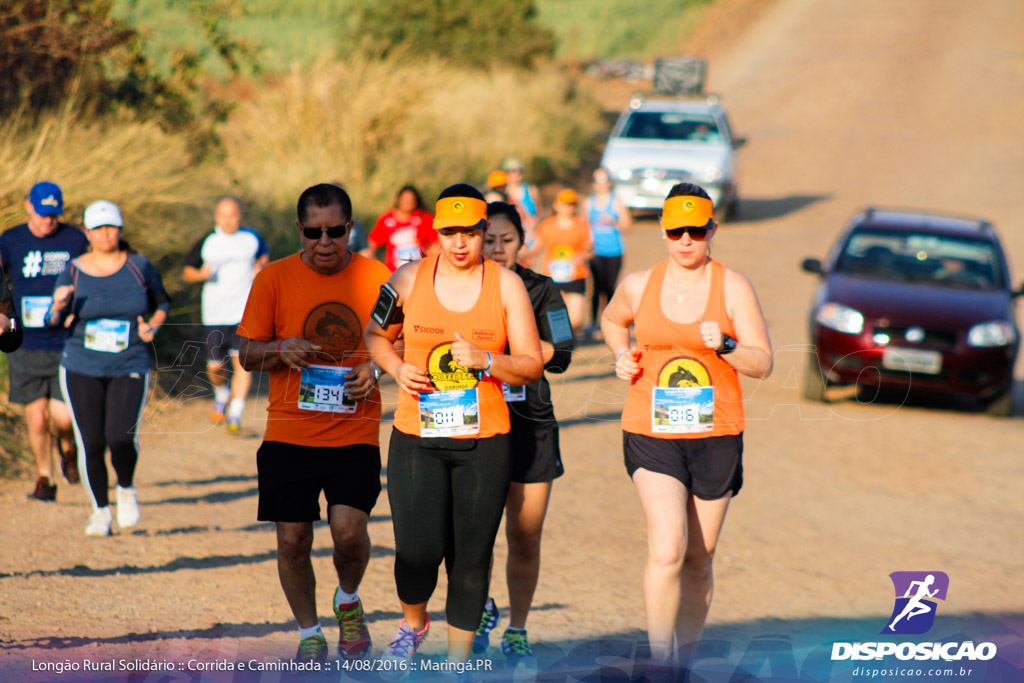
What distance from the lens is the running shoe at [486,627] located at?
504 centimetres

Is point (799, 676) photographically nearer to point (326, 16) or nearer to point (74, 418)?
point (74, 418)

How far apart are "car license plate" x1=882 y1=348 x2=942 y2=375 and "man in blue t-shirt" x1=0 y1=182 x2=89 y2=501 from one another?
765 cm

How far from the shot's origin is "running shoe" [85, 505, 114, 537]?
6660mm

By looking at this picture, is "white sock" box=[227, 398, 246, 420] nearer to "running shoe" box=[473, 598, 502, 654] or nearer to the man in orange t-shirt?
"running shoe" box=[473, 598, 502, 654]

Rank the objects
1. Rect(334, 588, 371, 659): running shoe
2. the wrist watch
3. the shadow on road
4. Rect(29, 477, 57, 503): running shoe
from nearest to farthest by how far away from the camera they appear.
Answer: the wrist watch
Rect(334, 588, 371, 659): running shoe
Rect(29, 477, 57, 503): running shoe
the shadow on road

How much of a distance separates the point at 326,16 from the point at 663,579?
4605cm

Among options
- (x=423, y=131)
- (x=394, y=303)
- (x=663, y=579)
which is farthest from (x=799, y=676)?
(x=423, y=131)

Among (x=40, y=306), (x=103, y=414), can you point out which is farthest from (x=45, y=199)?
(x=103, y=414)

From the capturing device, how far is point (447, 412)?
169 inches

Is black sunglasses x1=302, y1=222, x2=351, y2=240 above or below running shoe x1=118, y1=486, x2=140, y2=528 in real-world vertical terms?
above

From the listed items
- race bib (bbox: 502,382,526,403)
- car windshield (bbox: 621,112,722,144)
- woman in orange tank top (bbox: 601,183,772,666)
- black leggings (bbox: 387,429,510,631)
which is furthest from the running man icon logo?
car windshield (bbox: 621,112,722,144)

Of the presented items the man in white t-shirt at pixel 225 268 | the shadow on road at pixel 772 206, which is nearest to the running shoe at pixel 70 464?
the man in white t-shirt at pixel 225 268

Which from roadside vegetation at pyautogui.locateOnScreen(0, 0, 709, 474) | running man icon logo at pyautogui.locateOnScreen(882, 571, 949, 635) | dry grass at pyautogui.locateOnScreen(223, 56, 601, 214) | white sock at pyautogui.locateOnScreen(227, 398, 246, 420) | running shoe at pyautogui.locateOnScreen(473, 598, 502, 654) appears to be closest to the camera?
running shoe at pyautogui.locateOnScreen(473, 598, 502, 654)

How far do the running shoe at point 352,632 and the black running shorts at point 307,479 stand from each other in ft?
1.47
